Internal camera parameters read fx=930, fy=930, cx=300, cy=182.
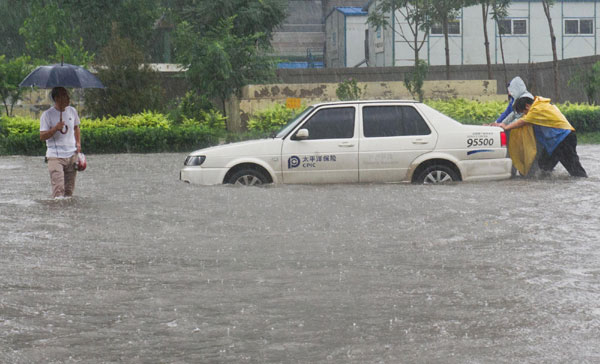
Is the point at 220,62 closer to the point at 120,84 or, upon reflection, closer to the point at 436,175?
the point at 120,84

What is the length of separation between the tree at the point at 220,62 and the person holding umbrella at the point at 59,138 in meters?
15.5

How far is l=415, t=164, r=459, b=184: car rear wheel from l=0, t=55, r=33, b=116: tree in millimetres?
17181

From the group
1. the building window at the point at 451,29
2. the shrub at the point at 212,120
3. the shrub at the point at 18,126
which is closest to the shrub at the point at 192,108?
the shrub at the point at 212,120

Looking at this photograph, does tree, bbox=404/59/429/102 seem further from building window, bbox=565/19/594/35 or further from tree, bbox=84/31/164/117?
building window, bbox=565/19/594/35

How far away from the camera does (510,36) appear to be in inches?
1933

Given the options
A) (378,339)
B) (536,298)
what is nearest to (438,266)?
(536,298)

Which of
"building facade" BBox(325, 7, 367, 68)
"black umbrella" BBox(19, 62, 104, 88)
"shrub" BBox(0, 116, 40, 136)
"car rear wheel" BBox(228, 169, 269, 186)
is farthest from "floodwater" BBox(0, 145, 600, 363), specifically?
"building facade" BBox(325, 7, 367, 68)

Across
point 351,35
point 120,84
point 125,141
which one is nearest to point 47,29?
point 120,84

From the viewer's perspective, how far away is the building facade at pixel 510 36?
4788 centimetres

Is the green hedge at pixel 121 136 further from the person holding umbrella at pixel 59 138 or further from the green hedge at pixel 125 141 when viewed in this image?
the person holding umbrella at pixel 59 138

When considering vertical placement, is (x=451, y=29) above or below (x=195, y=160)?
above

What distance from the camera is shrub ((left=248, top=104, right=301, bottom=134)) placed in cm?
2688

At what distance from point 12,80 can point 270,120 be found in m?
7.84

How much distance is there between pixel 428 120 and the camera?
1340 cm
